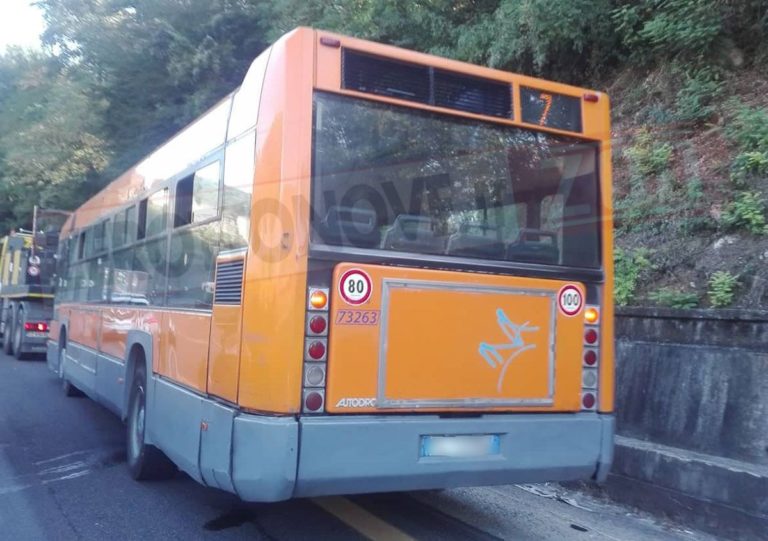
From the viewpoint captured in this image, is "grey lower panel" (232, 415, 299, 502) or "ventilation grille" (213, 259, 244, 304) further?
"ventilation grille" (213, 259, 244, 304)

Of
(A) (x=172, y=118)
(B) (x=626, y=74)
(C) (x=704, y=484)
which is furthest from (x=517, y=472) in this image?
(A) (x=172, y=118)

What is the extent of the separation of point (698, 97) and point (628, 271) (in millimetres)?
3217

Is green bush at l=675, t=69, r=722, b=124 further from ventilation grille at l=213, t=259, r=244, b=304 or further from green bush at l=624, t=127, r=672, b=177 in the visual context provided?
ventilation grille at l=213, t=259, r=244, b=304

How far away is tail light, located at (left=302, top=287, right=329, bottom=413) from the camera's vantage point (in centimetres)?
464

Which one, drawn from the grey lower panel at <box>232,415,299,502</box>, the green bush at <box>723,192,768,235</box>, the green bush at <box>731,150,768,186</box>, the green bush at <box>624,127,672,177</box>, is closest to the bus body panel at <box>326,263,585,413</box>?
the grey lower panel at <box>232,415,299,502</box>

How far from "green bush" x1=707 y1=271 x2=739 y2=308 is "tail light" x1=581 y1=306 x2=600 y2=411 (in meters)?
2.17

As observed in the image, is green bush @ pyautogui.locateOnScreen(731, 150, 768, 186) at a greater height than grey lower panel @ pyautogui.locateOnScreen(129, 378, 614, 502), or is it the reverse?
green bush @ pyautogui.locateOnScreen(731, 150, 768, 186)

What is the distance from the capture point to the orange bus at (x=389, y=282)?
4.69 meters

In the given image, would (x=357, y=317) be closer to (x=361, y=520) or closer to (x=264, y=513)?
(x=361, y=520)

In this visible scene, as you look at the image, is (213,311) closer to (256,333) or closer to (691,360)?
(256,333)

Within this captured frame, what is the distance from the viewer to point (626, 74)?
1223 cm

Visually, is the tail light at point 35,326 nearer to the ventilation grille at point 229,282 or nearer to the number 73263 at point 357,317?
the ventilation grille at point 229,282

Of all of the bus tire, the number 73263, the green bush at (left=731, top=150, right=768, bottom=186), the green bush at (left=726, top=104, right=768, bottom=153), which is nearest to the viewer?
the number 73263

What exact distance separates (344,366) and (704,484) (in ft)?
9.88
